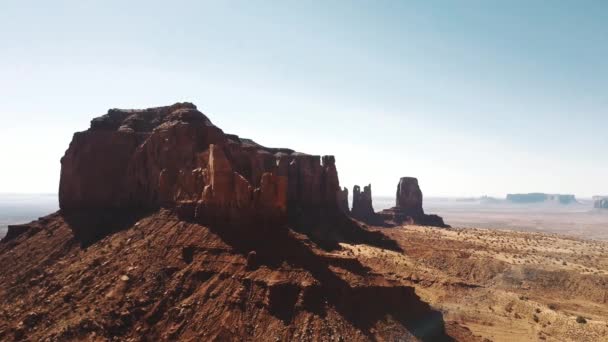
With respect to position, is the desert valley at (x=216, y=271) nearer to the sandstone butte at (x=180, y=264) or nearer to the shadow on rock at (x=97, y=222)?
the sandstone butte at (x=180, y=264)

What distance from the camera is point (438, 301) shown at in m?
59.8

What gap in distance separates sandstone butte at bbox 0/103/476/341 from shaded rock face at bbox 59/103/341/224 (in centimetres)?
15

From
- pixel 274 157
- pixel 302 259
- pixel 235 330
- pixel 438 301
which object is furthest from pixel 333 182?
pixel 235 330

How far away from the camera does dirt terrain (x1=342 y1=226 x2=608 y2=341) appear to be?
53.3 metres

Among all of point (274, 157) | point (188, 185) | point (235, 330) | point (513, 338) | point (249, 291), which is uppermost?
point (274, 157)


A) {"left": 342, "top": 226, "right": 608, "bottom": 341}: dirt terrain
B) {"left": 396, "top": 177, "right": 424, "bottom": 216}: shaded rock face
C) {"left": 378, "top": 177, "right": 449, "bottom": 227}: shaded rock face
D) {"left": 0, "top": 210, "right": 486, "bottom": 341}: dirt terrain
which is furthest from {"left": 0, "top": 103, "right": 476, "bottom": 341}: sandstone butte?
{"left": 396, "top": 177, "right": 424, "bottom": 216}: shaded rock face

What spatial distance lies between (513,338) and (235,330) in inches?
1306

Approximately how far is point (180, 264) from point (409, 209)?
123 m

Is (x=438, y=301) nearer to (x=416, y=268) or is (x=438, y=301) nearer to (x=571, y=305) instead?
(x=416, y=268)

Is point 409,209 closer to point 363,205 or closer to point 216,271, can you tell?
point 363,205

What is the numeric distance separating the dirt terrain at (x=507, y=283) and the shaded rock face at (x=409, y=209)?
140ft

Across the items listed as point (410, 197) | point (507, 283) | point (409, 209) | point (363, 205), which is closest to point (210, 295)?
point (507, 283)

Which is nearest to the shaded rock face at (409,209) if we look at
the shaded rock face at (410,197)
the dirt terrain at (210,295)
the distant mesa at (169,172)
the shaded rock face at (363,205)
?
the shaded rock face at (410,197)

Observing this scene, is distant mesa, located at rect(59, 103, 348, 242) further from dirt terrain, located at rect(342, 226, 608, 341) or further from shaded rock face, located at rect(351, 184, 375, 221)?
shaded rock face, located at rect(351, 184, 375, 221)
